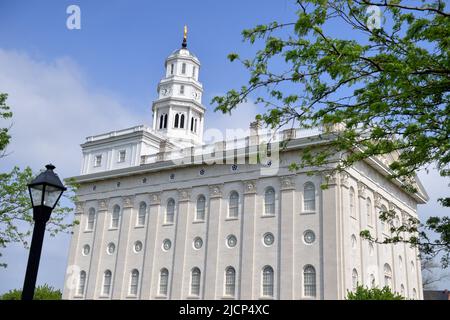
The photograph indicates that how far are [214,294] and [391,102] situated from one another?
1204 inches

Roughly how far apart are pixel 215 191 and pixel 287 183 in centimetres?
658

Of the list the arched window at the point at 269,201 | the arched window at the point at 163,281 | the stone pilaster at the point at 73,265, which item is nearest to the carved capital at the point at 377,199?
the arched window at the point at 269,201

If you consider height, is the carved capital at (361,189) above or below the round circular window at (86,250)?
above

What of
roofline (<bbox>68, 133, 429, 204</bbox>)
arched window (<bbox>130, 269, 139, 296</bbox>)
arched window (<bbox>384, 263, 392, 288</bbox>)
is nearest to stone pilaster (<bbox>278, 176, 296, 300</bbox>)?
roofline (<bbox>68, 133, 429, 204</bbox>)

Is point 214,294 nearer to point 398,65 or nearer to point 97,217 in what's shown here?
point 97,217

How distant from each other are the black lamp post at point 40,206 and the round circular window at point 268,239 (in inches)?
1120

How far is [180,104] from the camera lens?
5450 cm

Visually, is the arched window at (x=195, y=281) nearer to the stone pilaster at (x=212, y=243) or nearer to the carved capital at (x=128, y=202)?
the stone pilaster at (x=212, y=243)

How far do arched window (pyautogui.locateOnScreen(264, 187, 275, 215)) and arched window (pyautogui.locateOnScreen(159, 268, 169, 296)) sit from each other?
10.6 metres

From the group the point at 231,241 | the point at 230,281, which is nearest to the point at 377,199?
the point at 231,241

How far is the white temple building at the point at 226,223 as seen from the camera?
34.2 meters

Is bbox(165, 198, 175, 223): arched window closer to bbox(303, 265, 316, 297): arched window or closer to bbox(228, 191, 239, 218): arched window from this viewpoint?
bbox(228, 191, 239, 218): arched window
